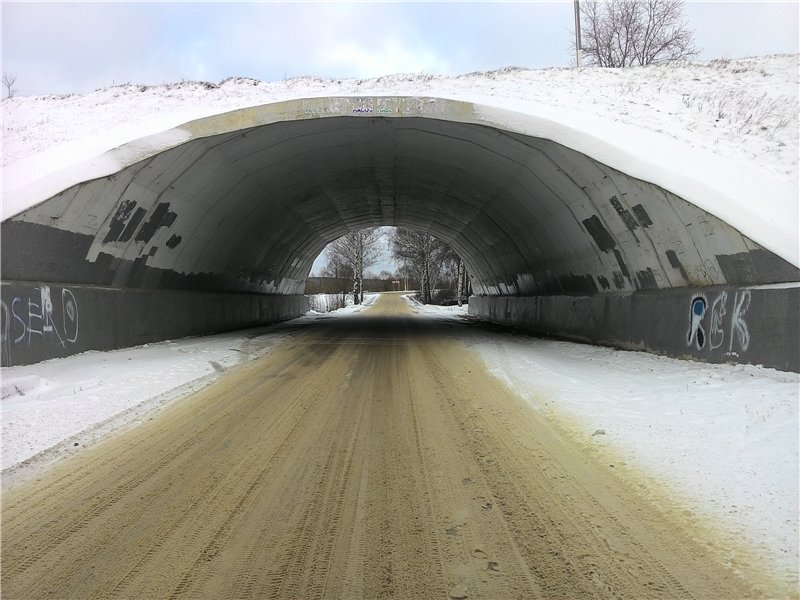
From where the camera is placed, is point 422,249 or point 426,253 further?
point 426,253

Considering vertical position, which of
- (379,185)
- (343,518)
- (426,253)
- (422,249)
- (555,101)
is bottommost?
(343,518)

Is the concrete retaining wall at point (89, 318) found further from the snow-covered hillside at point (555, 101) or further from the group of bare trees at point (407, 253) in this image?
the group of bare trees at point (407, 253)

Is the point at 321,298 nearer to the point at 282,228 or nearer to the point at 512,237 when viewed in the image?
the point at 282,228

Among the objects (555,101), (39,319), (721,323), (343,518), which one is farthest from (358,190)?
(343,518)

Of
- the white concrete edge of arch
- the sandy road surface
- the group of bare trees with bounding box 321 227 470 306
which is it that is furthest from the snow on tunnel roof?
the group of bare trees with bounding box 321 227 470 306

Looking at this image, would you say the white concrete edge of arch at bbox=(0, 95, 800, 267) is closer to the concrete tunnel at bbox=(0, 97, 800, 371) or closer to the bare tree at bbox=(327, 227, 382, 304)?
the concrete tunnel at bbox=(0, 97, 800, 371)

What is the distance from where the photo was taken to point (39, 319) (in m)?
8.64

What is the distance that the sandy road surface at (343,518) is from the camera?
287 centimetres

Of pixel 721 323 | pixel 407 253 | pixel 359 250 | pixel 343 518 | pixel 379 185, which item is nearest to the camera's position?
pixel 343 518

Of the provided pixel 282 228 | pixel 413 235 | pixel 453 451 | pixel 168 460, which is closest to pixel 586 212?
pixel 453 451

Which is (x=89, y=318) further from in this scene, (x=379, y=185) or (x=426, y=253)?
(x=426, y=253)

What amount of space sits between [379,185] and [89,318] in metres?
10.9

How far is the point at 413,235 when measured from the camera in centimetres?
4528

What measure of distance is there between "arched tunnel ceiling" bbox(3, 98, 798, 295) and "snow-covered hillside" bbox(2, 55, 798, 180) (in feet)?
2.86
